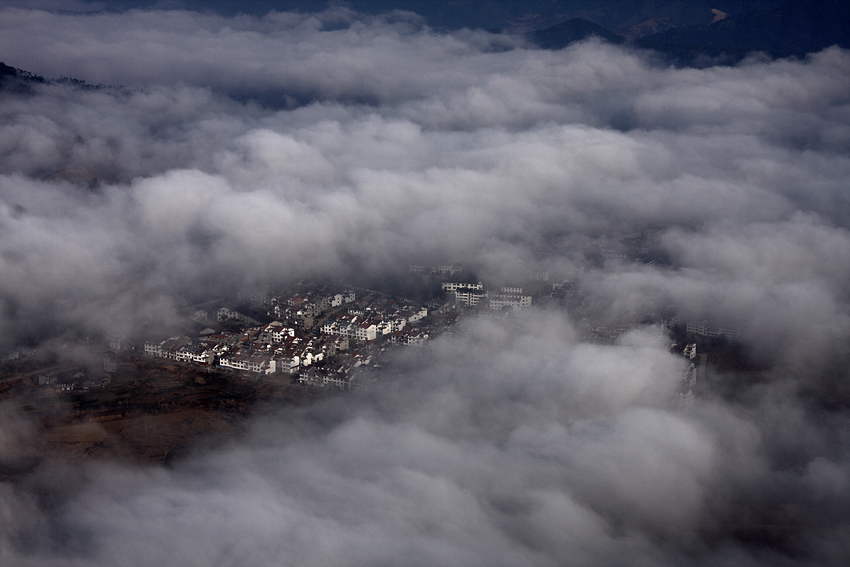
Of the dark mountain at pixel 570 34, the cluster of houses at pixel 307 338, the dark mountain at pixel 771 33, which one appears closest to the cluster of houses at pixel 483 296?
the cluster of houses at pixel 307 338

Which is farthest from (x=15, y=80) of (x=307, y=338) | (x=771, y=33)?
(x=771, y=33)

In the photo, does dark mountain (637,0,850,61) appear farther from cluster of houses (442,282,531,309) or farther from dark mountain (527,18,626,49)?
cluster of houses (442,282,531,309)

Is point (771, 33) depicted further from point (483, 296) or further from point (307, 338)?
point (307, 338)

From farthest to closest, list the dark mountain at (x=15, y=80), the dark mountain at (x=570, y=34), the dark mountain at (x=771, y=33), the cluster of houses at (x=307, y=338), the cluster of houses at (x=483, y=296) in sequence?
the dark mountain at (x=570, y=34)
the dark mountain at (x=771, y=33)
the dark mountain at (x=15, y=80)
the cluster of houses at (x=483, y=296)
the cluster of houses at (x=307, y=338)

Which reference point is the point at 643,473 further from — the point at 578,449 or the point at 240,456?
the point at 240,456

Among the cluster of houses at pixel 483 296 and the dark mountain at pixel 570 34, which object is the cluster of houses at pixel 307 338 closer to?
the cluster of houses at pixel 483 296

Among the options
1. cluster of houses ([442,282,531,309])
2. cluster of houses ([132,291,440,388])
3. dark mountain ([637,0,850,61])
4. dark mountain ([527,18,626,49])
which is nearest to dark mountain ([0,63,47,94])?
cluster of houses ([132,291,440,388])
